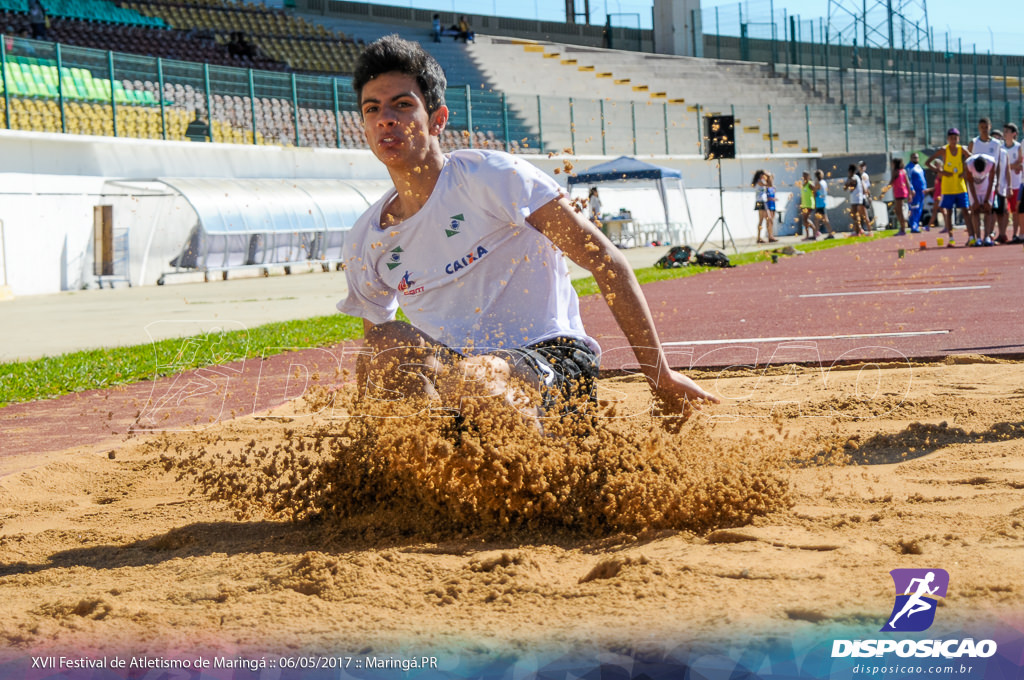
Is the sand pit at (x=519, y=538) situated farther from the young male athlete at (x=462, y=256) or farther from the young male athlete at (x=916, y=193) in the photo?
the young male athlete at (x=916, y=193)

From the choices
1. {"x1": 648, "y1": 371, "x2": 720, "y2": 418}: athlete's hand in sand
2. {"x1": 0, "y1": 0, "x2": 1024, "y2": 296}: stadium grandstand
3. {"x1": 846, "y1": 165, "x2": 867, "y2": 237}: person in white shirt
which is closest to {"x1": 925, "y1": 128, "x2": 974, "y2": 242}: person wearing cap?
{"x1": 846, "y1": 165, "x2": 867, "y2": 237}: person in white shirt

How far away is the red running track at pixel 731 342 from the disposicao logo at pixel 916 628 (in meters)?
2.24

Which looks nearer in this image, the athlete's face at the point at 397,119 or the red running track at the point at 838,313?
the athlete's face at the point at 397,119

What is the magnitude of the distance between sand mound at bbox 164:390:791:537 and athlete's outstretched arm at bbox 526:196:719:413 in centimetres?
28

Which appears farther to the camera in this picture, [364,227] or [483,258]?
[364,227]

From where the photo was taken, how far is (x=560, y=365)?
11.3ft

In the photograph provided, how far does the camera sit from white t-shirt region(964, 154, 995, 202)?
58.1 ft

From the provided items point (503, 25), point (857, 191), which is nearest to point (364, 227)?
point (857, 191)

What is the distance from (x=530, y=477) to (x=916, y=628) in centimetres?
134

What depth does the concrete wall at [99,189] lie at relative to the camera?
20500mm

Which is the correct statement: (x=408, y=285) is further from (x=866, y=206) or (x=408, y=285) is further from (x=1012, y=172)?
(x=866, y=206)

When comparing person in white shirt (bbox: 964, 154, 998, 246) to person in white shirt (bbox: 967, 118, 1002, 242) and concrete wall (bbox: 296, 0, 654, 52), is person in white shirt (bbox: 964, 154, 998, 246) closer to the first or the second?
person in white shirt (bbox: 967, 118, 1002, 242)

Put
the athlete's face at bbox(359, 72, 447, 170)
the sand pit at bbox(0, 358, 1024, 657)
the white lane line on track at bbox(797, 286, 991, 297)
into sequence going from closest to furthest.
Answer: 1. the sand pit at bbox(0, 358, 1024, 657)
2. the athlete's face at bbox(359, 72, 447, 170)
3. the white lane line on track at bbox(797, 286, 991, 297)

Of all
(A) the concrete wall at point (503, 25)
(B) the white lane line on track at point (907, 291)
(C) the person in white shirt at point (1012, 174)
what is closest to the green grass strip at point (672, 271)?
(B) the white lane line on track at point (907, 291)
